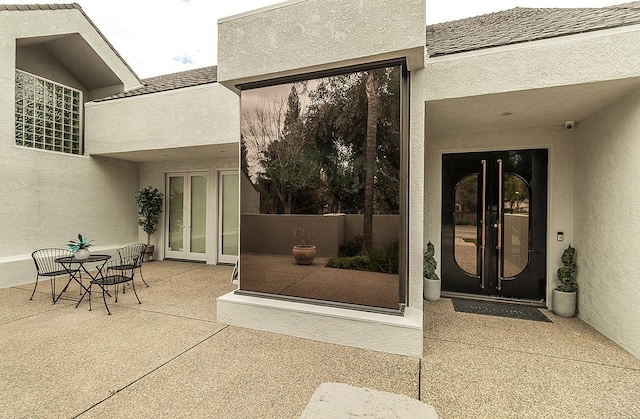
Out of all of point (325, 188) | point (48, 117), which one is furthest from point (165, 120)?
point (325, 188)

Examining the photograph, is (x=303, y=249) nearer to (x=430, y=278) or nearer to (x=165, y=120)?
(x=430, y=278)

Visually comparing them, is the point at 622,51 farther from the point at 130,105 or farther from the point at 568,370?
the point at 130,105

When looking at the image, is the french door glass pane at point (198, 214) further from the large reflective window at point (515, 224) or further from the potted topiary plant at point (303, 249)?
the large reflective window at point (515, 224)

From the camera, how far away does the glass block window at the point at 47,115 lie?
7.18 meters

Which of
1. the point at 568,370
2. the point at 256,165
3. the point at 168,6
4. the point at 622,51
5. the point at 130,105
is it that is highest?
the point at 168,6

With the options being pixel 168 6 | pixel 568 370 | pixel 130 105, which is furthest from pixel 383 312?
pixel 168 6

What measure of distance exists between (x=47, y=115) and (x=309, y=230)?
8204 millimetres

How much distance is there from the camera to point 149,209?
9250 mm

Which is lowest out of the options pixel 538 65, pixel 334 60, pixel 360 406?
pixel 360 406

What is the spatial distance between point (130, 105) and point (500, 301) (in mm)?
9791

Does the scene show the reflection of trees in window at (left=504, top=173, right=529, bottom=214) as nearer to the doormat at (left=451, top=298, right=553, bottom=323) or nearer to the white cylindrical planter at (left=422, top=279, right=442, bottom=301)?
the doormat at (left=451, top=298, right=553, bottom=323)

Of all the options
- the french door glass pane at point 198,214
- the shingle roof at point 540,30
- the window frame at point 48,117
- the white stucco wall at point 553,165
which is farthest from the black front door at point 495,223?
the window frame at point 48,117

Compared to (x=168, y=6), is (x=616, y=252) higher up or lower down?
lower down

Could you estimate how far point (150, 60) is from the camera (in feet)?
45.8
